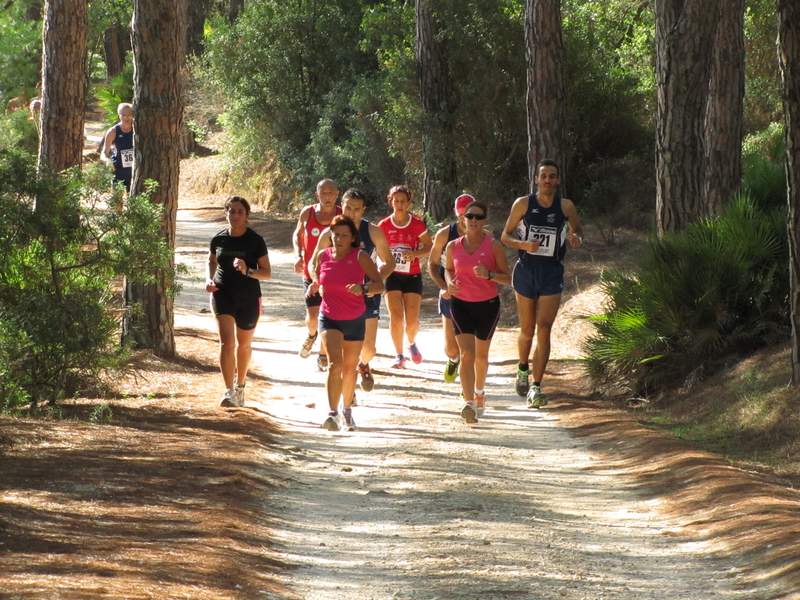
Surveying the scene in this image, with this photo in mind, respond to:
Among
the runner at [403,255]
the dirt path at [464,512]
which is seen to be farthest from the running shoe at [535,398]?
the runner at [403,255]

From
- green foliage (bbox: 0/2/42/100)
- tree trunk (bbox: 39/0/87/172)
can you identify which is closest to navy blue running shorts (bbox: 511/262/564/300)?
tree trunk (bbox: 39/0/87/172)

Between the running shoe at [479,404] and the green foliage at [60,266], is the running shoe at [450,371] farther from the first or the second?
the green foliage at [60,266]

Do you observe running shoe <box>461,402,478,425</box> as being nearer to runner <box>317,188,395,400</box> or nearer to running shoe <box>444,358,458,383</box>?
runner <box>317,188,395,400</box>

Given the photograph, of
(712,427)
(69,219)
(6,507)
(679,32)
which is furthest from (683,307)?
(6,507)

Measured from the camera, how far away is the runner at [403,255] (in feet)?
36.6

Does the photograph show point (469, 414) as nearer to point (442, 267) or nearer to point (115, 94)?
point (442, 267)

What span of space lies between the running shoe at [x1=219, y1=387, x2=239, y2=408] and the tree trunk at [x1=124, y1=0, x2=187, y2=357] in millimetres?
2188

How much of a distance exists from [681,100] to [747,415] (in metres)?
4.34

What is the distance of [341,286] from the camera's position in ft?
28.6

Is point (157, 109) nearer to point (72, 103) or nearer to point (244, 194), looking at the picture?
point (72, 103)

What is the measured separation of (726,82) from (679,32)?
5.95m

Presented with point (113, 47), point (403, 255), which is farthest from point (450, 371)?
point (113, 47)

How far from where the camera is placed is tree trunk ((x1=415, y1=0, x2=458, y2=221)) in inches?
863

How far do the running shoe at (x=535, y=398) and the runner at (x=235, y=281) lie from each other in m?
2.79
